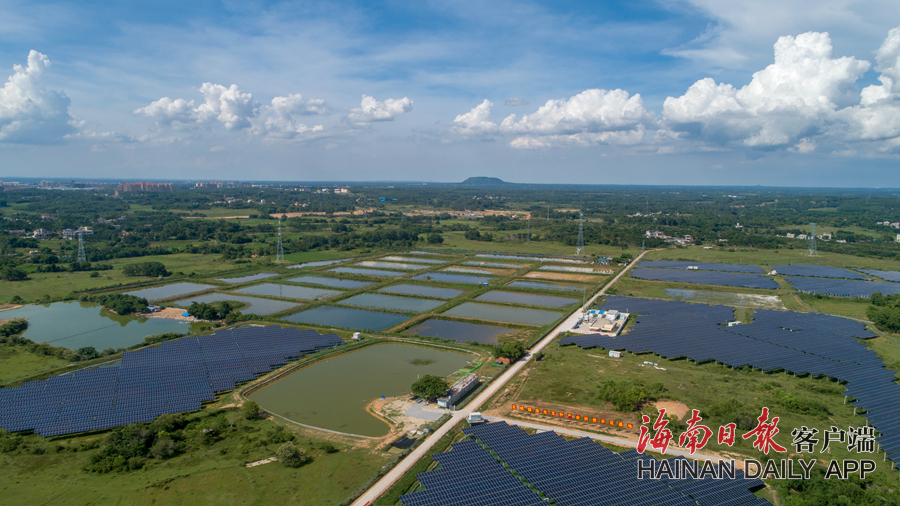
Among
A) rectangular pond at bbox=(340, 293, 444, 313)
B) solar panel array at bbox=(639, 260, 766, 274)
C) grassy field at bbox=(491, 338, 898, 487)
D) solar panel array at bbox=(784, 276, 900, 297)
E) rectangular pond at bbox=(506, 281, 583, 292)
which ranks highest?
solar panel array at bbox=(639, 260, 766, 274)

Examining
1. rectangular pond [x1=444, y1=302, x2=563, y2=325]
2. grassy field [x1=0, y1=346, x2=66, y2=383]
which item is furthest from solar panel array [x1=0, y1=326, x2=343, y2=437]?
rectangular pond [x1=444, y1=302, x2=563, y2=325]

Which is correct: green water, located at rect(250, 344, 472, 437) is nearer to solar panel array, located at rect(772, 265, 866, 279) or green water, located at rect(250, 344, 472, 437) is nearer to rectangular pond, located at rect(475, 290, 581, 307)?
rectangular pond, located at rect(475, 290, 581, 307)

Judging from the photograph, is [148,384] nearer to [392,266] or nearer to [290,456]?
[290,456]

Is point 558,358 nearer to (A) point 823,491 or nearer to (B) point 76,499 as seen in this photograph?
(A) point 823,491

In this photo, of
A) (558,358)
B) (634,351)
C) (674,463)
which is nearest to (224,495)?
(674,463)

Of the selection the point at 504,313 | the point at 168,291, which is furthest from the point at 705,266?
the point at 168,291

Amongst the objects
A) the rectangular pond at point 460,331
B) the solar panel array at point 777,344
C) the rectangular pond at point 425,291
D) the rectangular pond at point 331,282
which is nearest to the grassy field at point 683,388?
the solar panel array at point 777,344
